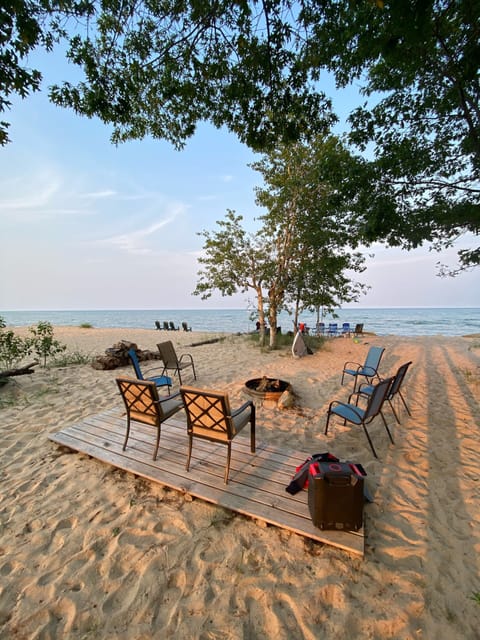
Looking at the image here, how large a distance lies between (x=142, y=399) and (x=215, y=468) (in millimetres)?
1153

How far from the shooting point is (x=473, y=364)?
779 centimetres

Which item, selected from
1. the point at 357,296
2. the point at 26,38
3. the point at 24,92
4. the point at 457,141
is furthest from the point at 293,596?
the point at 357,296

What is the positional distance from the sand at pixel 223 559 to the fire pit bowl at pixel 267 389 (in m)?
1.39

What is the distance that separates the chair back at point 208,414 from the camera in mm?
2441

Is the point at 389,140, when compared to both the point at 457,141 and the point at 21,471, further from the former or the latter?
the point at 21,471

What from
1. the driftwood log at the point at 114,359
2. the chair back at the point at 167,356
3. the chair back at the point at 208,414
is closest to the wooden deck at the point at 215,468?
the chair back at the point at 208,414

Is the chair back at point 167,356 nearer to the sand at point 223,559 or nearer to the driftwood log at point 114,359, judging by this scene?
the driftwood log at point 114,359

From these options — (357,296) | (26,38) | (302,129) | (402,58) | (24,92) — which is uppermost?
(402,58)

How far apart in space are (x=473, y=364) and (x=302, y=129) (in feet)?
28.9

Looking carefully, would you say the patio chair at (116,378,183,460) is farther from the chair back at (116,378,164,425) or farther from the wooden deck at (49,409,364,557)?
the wooden deck at (49,409,364,557)

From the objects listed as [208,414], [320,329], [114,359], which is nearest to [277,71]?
[208,414]

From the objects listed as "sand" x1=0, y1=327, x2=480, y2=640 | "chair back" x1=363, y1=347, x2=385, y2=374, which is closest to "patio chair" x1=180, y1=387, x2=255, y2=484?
"sand" x1=0, y1=327, x2=480, y2=640

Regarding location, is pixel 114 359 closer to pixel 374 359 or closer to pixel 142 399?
pixel 142 399

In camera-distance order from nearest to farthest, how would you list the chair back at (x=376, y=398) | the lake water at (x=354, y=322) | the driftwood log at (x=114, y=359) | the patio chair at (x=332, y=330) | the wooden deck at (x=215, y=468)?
the wooden deck at (x=215, y=468), the chair back at (x=376, y=398), the driftwood log at (x=114, y=359), the patio chair at (x=332, y=330), the lake water at (x=354, y=322)
